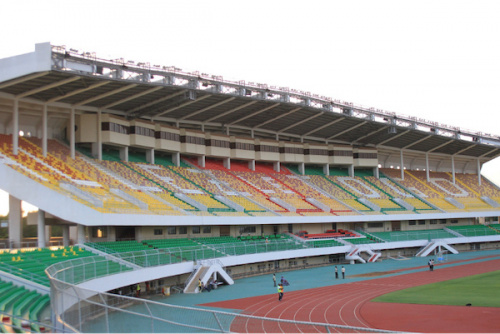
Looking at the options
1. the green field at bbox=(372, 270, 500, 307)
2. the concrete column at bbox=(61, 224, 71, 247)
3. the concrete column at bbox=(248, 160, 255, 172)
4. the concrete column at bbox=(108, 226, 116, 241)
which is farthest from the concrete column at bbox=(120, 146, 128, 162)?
the green field at bbox=(372, 270, 500, 307)

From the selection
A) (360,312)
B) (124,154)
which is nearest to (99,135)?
(124,154)

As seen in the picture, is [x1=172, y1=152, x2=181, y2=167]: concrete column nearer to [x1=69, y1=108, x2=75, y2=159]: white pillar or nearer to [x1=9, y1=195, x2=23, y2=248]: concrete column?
[x1=69, y1=108, x2=75, y2=159]: white pillar

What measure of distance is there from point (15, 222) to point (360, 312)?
72.6 ft

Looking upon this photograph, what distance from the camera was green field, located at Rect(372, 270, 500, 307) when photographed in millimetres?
27172

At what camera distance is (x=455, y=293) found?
3025 centimetres

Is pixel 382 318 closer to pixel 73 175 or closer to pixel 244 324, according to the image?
pixel 244 324

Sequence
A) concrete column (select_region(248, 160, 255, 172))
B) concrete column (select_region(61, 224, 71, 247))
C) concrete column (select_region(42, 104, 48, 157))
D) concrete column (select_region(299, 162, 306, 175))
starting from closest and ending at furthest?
concrete column (select_region(61, 224, 71, 247)) → concrete column (select_region(42, 104, 48, 157)) → concrete column (select_region(248, 160, 255, 172)) → concrete column (select_region(299, 162, 306, 175))

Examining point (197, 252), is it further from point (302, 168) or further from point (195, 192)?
point (302, 168)

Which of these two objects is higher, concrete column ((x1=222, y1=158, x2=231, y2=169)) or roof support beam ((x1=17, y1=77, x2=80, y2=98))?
roof support beam ((x1=17, y1=77, x2=80, y2=98))

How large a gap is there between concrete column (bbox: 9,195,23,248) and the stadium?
10 cm

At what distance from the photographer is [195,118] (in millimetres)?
53594

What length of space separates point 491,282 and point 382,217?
2578 centimetres

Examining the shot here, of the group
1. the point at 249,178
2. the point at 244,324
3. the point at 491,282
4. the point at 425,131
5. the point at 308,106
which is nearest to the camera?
the point at 244,324

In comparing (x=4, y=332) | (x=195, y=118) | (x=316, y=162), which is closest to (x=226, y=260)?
(x=195, y=118)
